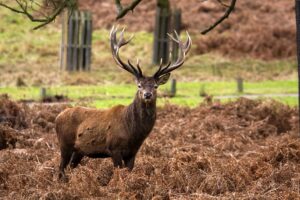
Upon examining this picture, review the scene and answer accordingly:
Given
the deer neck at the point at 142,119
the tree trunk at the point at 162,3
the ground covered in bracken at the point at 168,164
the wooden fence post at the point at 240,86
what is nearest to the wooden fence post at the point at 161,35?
the tree trunk at the point at 162,3

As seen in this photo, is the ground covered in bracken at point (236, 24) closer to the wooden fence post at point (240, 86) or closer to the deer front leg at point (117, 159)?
the wooden fence post at point (240, 86)

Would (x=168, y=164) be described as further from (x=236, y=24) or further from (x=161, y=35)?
(x=236, y=24)

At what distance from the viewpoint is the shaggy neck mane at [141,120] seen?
45.8 feet

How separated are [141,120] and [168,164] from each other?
1346 mm

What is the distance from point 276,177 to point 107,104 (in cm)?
1475

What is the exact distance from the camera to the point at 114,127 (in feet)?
46.4

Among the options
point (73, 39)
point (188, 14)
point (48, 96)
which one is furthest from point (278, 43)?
point (48, 96)

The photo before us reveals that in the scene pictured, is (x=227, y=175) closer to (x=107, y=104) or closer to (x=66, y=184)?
(x=66, y=184)

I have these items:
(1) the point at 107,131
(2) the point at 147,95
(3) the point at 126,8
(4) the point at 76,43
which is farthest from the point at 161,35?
(2) the point at 147,95

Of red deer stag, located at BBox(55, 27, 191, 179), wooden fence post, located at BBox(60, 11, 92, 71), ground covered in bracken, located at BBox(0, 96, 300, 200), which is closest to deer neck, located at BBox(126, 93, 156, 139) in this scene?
red deer stag, located at BBox(55, 27, 191, 179)

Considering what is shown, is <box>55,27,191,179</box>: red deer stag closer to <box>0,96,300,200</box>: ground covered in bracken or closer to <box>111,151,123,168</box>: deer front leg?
<box>111,151,123,168</box>: deer front leg

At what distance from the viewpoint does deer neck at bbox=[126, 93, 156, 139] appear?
45.8 ft

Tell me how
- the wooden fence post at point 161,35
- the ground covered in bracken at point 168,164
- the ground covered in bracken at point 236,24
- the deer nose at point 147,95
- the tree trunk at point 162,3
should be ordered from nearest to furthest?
the ground covered in bracken at point 168,164 → the deer nose at point 147,95 → the wooden fence post at point 161,35 → the tree trunk at point 162,3 → the ground covered in bracken at point 236,24

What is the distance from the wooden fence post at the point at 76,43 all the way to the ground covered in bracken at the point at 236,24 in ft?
22.0
